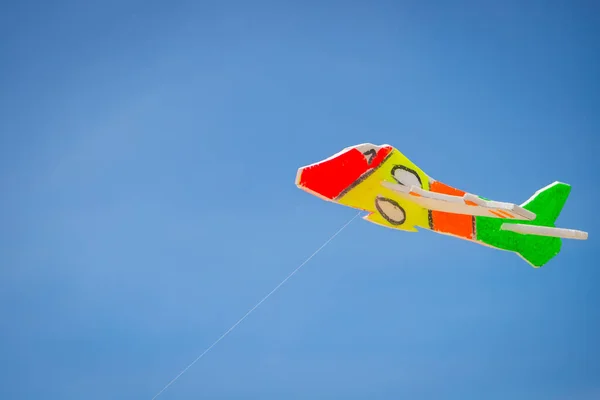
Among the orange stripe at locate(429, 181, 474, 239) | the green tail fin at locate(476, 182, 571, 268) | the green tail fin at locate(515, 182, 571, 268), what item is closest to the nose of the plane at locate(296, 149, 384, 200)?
the orange stripe at locate(429, 181, 474, 239)

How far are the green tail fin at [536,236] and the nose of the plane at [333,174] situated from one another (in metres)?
2.05

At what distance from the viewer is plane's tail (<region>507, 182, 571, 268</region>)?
34.2 feet

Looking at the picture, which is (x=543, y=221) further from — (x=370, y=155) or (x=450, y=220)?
(x=370, y=155)

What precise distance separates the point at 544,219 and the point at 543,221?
42mm

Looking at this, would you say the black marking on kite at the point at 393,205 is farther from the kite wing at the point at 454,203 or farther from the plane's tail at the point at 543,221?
the plane's tail at the point at 543,221

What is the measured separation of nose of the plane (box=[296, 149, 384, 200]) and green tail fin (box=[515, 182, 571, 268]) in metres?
2.87

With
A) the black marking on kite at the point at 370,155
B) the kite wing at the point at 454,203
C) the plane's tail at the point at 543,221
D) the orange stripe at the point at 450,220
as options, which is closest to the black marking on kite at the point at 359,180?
the black marking on kite at the point at 370,155

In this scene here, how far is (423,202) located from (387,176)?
1.81 ft

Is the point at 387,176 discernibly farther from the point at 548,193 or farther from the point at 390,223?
the point at 548,193

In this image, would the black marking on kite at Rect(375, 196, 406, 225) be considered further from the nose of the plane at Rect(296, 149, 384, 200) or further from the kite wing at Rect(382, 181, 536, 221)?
the nose of the plane at Rect(296, 149, 384, 200)

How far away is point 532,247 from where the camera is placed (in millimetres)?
10508

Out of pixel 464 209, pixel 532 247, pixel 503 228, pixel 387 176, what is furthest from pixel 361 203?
pixel 532 247

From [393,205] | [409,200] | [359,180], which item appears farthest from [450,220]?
[359,180]

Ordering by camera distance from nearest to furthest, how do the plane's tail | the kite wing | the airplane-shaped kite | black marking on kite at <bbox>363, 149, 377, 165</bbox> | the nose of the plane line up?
1. the nose of the plane
2. the airplane-shaped kite
3. black marking on kite at <bbox>363, 149, 377, 165</bbox>
4. the kite wing
5. the plane's tail
